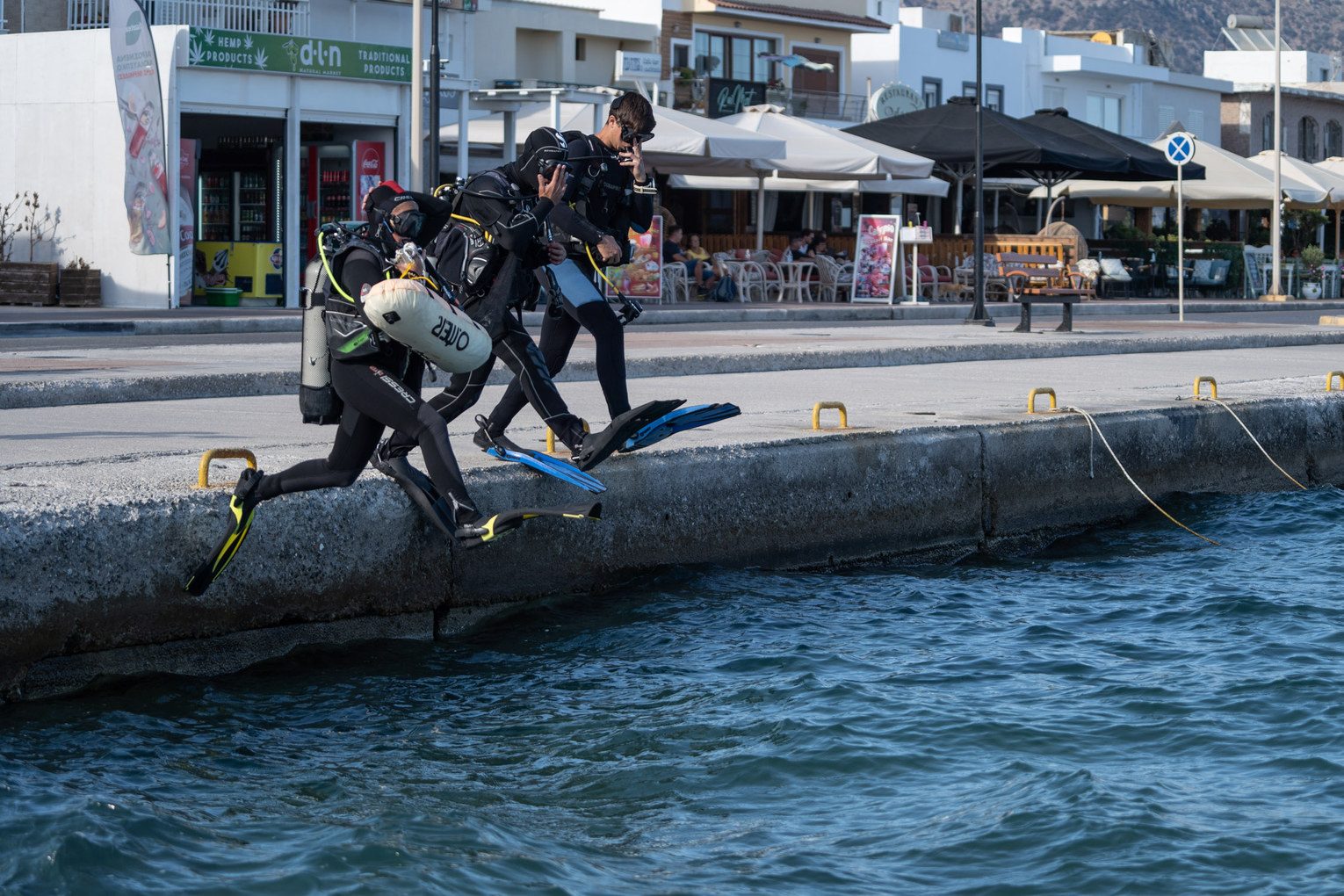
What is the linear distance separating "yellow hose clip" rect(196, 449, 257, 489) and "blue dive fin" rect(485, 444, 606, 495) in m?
1.23

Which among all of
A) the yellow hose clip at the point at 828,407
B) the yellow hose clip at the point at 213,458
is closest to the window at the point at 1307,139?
the yellow hose clip at the point at 828,407

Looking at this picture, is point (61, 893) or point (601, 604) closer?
Result: point (61, 893)

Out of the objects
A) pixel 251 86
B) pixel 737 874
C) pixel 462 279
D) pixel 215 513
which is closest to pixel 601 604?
pixel 462 279

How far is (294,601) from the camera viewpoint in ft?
23.2

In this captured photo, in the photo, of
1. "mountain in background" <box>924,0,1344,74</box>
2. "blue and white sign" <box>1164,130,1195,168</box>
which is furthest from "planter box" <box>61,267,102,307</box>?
"mountain in background" <box>924,0,1344,74</box>

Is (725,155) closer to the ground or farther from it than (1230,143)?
closer to the ground

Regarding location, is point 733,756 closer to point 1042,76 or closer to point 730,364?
point 730,364

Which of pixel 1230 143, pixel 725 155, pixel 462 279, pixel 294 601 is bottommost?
pixel 294 601

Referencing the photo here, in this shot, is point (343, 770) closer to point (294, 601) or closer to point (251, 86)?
point (294, 601)

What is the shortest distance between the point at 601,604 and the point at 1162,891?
3.58m

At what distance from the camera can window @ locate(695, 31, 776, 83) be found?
45.6 m

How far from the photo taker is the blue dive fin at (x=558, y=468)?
760 cm

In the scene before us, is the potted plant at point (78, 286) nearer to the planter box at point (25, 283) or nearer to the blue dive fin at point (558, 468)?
the planter box at point (25, 283)

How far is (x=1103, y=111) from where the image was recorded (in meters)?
55.8
